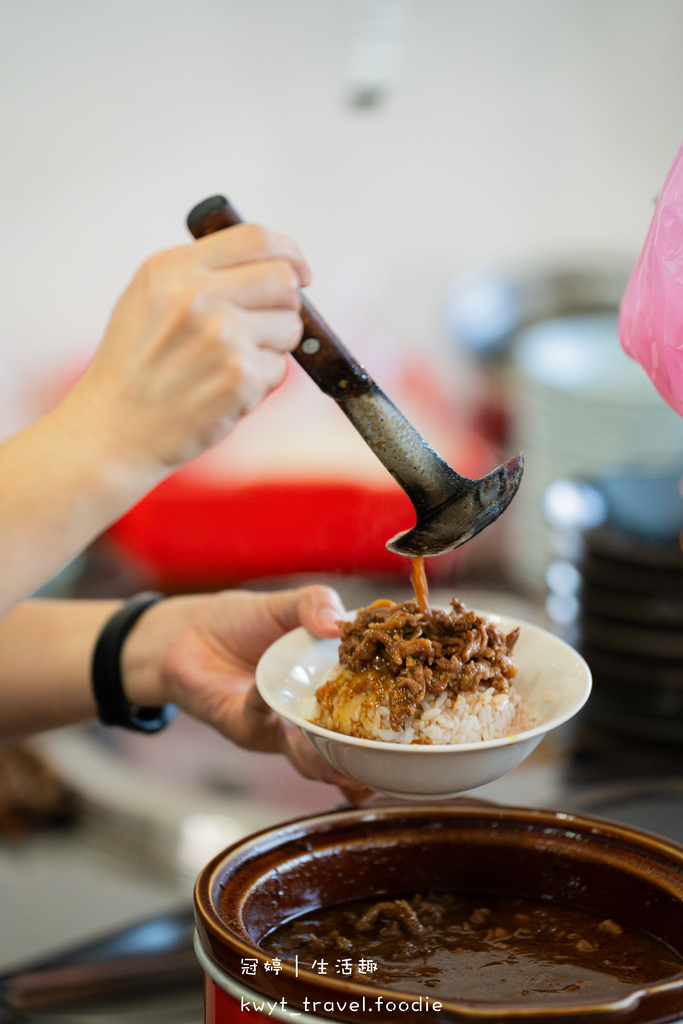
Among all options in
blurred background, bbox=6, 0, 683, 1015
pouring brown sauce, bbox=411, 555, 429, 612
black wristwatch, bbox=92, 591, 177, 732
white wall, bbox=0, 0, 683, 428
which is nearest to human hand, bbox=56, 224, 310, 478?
pouring brown sauce, bbox=411, 555, 429, 612

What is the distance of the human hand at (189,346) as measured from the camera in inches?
39.7

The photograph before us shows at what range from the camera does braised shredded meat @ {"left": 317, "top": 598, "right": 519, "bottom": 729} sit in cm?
110

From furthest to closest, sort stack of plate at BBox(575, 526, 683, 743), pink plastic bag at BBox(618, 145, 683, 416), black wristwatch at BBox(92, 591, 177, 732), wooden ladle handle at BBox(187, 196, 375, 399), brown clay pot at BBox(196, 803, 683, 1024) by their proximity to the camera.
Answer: stack of plate at BBox(575, 526, 683, 743) → black wristwatch at BBox(92, 591, 177, 732) → wooden ladle handle at BBox(187, 196, 375, 399) → pink plastic bag at BBox(618, 145, 683, 416) → brown clay pot at BBox(196, 803, 683, 1024)

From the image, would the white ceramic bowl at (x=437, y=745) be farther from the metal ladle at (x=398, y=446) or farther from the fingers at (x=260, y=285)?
the fingers at (x=260, y=285)

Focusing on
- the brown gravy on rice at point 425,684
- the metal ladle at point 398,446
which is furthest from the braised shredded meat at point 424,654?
the metal ladle at point 398,446

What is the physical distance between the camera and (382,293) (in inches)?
163

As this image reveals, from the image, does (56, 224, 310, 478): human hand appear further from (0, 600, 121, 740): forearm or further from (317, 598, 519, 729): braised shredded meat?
(0, 600, 121, 740): forearm

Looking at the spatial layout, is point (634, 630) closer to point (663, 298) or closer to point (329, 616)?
point (329, 616)

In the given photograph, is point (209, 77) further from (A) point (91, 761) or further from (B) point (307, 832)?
(B) point (307, 832)

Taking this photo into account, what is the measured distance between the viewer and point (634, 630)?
186 cm

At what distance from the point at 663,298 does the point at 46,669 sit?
118 centimetres

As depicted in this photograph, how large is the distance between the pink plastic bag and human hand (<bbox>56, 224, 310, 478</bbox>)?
0.37 m

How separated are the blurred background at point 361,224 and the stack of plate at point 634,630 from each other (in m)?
0.38

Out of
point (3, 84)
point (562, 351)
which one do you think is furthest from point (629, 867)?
point (3, 84)
